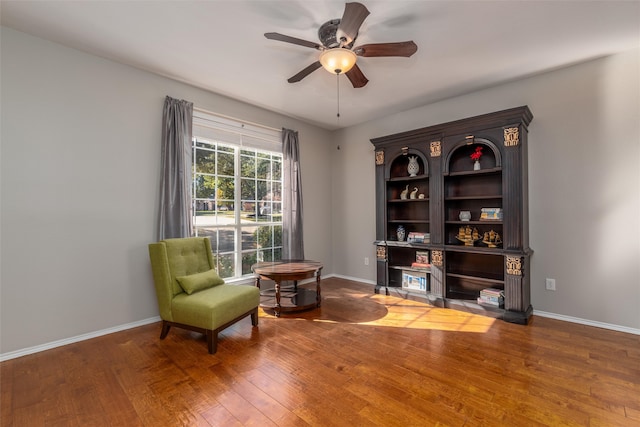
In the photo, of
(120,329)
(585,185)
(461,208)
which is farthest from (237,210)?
(585,185)

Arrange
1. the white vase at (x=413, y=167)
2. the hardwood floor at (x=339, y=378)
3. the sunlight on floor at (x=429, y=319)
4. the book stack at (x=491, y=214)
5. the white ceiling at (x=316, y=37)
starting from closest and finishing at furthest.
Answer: the hardwood floor at (x=339, y=378), the white ceiling at (x=316, y=37), the sunlight on floor at (x=429, y=319), the book stack at (x=491, y=214), the white vase at (x=413, y=167)

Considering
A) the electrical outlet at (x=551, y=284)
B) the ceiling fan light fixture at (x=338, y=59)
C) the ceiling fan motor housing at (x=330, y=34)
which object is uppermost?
the ceiling fan motor housing at (x=330, y=34)

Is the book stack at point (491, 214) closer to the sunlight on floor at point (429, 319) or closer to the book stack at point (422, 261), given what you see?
the book stack at point (422, 261)

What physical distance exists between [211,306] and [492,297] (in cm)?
314

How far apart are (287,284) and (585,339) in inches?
145

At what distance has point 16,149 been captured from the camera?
2.44 meters

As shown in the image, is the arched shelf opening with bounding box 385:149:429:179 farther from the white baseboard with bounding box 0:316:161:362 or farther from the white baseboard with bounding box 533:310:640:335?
the white baseboard with bounding box 0:316:161:362

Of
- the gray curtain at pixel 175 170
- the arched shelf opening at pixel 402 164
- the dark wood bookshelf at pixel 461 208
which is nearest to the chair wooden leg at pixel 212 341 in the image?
the gray curtain at pixel 175 170

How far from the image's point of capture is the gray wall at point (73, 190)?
7.98 feet

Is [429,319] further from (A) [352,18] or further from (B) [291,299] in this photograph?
(A) [352,18]

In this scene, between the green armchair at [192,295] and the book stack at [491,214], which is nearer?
the green armchair at [192,295]

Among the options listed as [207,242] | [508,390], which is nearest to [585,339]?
[508,390]

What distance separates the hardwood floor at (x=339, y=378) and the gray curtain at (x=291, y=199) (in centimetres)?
165

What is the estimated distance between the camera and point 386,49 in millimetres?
2232
